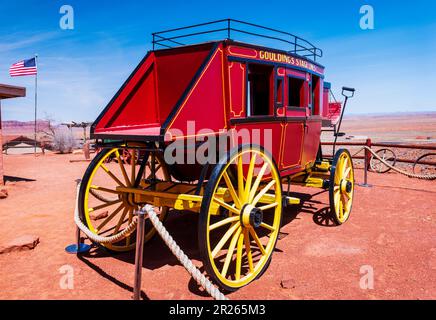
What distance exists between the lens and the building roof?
32.2 feet

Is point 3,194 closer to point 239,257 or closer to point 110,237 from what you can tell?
point 110,237

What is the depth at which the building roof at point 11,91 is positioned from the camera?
32.2 feet

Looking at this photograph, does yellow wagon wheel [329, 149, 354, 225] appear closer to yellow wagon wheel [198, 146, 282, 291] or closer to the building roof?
yellow wagon wheel [198, 146, 282, 291]

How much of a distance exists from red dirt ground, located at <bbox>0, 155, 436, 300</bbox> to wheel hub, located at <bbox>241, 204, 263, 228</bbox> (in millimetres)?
703

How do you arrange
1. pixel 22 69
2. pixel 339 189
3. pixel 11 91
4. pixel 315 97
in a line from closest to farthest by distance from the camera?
pixel 339 189
pixel 315 97
pixel 11 91
pixel 22 69

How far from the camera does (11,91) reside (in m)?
10.0

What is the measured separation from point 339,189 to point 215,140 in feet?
10.3

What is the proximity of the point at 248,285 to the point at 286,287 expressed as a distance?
0.41m

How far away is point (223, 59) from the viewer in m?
4.05

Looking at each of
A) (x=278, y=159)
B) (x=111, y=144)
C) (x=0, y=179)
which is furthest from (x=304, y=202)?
(x=0, y=179)

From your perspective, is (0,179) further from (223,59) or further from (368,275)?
(368,275)

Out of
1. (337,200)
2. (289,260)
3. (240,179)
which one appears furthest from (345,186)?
(240,179)

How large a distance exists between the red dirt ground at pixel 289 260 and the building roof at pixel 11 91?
13.9 ft

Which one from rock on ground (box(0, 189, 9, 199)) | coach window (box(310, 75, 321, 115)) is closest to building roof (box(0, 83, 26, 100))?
rock on ground (box(0, 189, 9, 199))
